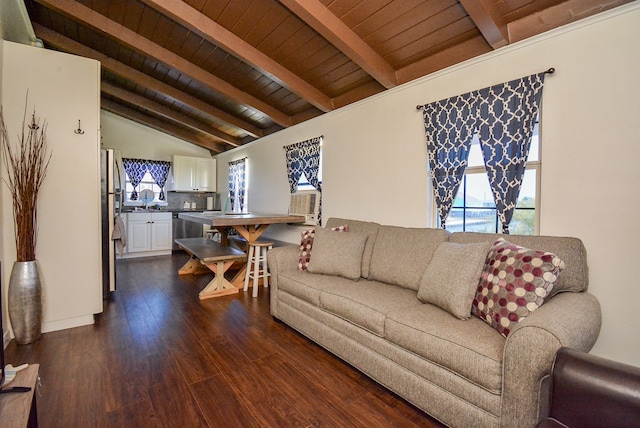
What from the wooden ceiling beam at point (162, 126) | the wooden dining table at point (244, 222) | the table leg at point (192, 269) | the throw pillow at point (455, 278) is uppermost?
the wooden ceiling beam at point (162, 126)

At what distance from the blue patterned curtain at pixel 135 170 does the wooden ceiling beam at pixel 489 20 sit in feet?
21.5

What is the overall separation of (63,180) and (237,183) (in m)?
3.66

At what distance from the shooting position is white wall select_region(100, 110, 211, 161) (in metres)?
6.01

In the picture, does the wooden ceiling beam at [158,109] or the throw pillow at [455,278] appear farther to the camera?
the wooden ceiling beam at [158,109]

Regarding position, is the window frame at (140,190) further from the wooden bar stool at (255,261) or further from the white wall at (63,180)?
the white wall at (63,180)

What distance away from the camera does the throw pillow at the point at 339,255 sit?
254cm

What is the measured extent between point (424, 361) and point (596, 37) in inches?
87.1

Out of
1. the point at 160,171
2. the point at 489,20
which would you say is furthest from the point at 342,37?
the point at 160,171

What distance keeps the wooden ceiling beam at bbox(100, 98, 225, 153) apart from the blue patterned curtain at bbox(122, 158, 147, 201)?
0.82 meters

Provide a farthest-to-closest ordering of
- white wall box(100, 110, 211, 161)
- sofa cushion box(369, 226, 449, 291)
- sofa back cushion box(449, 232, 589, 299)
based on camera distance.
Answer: white wall box(100, 110, 211, 161), sofa cushion box(369, 226, 449, 291), sofa back cushion box(449, 232, 589, 299)

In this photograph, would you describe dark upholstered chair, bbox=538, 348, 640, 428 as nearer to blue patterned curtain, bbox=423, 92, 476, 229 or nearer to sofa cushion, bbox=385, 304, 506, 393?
sofa cushion, bbox=385, 304, 506, 393

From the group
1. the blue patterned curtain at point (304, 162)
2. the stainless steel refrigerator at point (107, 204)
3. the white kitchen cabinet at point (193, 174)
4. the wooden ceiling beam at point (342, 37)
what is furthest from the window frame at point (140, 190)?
the wooden ceiling beam at point (342, 37)

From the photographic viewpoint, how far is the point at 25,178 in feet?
7.57

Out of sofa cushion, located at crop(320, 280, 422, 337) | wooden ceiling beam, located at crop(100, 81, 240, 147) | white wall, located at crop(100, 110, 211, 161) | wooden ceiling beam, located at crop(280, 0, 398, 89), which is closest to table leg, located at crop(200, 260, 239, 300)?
sofa cushion, located at crop(320, 280, 422, 337)
